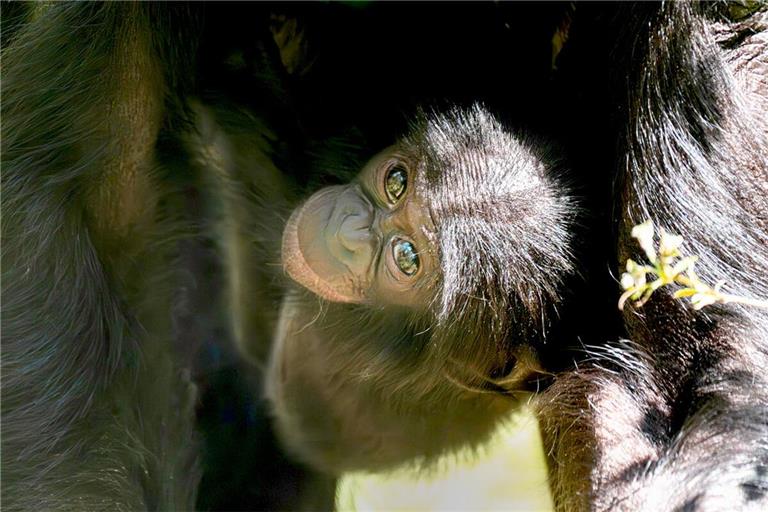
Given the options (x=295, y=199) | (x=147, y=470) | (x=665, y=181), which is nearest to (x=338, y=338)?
(x=295, y=199)

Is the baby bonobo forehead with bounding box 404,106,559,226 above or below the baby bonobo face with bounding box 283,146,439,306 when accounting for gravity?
above

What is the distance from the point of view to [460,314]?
3211mm

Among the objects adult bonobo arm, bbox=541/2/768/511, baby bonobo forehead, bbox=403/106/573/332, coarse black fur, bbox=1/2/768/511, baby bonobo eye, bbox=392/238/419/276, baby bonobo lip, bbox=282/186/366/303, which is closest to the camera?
adult bonobo arm, bbox=541/2/768/511

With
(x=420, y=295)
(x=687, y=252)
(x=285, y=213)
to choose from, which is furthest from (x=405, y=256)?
(x=687, y=252)

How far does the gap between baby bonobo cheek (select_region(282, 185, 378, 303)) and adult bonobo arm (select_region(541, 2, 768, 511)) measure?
0.84m

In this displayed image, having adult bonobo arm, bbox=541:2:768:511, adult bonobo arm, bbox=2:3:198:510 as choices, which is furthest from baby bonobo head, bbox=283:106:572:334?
adult bonobo arm, bbox=2:3:198:510

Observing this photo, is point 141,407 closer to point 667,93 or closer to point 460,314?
point 460,314

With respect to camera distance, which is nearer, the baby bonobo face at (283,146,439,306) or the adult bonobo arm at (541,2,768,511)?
the adult bonobo arm at (541,2,768,511)

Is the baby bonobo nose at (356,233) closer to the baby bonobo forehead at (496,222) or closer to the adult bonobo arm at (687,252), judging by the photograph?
the baby bonobo forehead at (496,222)

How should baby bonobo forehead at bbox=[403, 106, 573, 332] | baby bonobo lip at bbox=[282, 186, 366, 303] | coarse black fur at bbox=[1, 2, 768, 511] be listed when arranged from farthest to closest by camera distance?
baby bonobo lip at bbox=[282, 186, 366, 303] < baby bonobo forehead at bbox=[403, 106, 573, 332] < coarse black fur at bbox=[1, 2, 768, 511]

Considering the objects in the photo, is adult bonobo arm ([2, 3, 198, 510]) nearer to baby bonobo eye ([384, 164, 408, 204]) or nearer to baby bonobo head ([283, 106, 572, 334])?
baby bonobo head ([283, 106, 572, 334])

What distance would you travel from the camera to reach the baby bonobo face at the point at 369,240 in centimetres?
331

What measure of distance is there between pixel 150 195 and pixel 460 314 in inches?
44.6

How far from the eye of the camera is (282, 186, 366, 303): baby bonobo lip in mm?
3426
